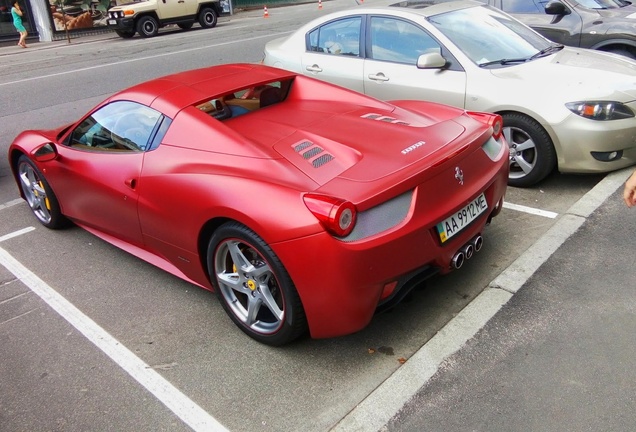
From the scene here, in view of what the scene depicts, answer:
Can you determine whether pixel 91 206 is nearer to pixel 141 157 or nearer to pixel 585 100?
pixel 141 157

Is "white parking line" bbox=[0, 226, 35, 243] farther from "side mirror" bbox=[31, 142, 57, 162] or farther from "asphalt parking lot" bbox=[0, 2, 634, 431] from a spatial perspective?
"side mirror" bbox=[31, 142, 57, 162]

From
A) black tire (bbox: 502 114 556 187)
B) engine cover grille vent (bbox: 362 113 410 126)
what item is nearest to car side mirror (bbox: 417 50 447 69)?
black tire (bbox: 502 114 556 187)

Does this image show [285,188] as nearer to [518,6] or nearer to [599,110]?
[599,110]

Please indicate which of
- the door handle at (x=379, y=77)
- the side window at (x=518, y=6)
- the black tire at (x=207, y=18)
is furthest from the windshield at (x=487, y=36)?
the black tire at (x=207, y=18)

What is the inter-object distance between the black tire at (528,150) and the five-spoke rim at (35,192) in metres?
4.06

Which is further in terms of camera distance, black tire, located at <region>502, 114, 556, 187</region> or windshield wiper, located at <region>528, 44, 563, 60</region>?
windshield wiper, located at <region>528, 44, 563, 60</region>

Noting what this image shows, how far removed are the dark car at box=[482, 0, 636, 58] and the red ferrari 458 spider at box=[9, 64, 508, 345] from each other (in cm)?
431

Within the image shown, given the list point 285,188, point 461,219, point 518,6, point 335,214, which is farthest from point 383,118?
point 518,6

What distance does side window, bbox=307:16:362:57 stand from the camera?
6066mm

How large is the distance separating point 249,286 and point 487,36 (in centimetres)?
374

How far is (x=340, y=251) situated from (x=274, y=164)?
2.17ft

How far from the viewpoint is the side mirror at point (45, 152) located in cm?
447

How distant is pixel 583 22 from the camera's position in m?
7.53

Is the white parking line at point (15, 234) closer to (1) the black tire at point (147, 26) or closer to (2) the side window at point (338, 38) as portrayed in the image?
(2) the side window at point (338, 38)
